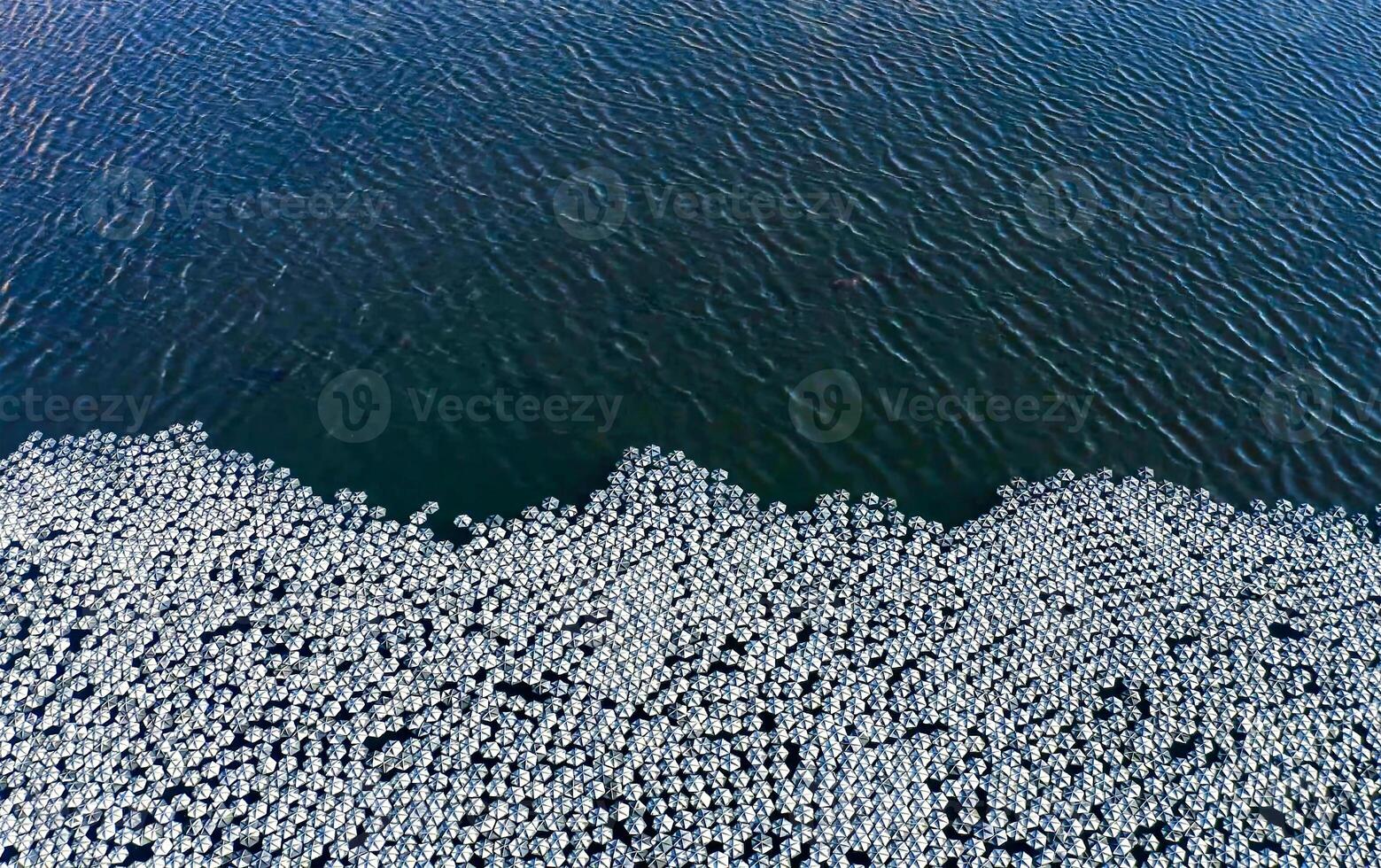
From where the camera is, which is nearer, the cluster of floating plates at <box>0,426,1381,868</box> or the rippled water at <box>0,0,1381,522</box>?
the cluster of floating plates at <box>0,426,1381,868</box>

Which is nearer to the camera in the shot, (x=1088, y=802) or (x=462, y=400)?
(x=1088, y=802)

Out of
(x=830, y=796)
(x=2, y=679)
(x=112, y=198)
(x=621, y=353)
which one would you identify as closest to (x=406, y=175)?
(x=112, y=198)

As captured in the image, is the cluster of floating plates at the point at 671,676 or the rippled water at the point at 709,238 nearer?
the cluster of floating plates at the point at 671,676

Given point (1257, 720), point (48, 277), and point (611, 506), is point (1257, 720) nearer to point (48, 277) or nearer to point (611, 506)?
point (611, 506)
